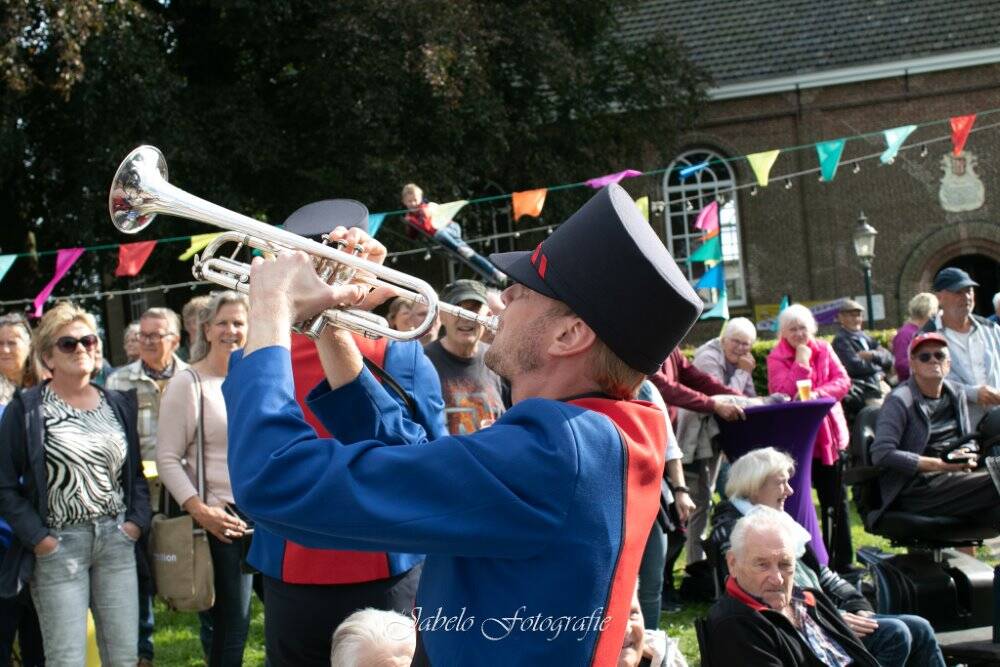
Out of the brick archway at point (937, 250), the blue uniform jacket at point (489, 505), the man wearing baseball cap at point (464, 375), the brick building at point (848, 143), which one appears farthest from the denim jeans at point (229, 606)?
the brick archway at point (937, 250)

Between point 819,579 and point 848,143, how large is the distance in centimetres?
1958

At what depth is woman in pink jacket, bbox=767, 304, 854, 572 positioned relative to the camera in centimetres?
775

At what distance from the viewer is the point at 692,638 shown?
634cm

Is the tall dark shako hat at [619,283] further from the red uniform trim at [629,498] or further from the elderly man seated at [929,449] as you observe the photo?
the elderly man seated at [929,449]

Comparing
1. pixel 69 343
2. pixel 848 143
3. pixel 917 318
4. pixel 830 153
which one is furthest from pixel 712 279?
pixel 69 343

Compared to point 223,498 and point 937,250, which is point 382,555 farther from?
point 937,250

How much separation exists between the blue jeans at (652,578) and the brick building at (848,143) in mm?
16937

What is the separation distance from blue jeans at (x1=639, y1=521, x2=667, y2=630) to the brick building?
1694cm

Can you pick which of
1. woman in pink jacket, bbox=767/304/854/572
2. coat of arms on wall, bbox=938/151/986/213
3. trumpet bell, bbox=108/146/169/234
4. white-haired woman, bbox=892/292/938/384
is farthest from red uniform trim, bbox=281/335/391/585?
coat of arms on wall, bbox=938/151/986/213

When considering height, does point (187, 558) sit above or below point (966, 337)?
below

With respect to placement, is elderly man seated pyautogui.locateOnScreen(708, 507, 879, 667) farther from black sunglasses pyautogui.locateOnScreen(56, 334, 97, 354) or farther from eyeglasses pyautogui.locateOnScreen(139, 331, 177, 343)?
eyeglasses pyautogui.locateOnScreen(139, 331, 177, 343)

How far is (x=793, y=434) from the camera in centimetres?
680

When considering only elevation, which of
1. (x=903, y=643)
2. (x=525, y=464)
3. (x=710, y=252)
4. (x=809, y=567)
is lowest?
(x=903, y=643)

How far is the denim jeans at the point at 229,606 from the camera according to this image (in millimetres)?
5008
